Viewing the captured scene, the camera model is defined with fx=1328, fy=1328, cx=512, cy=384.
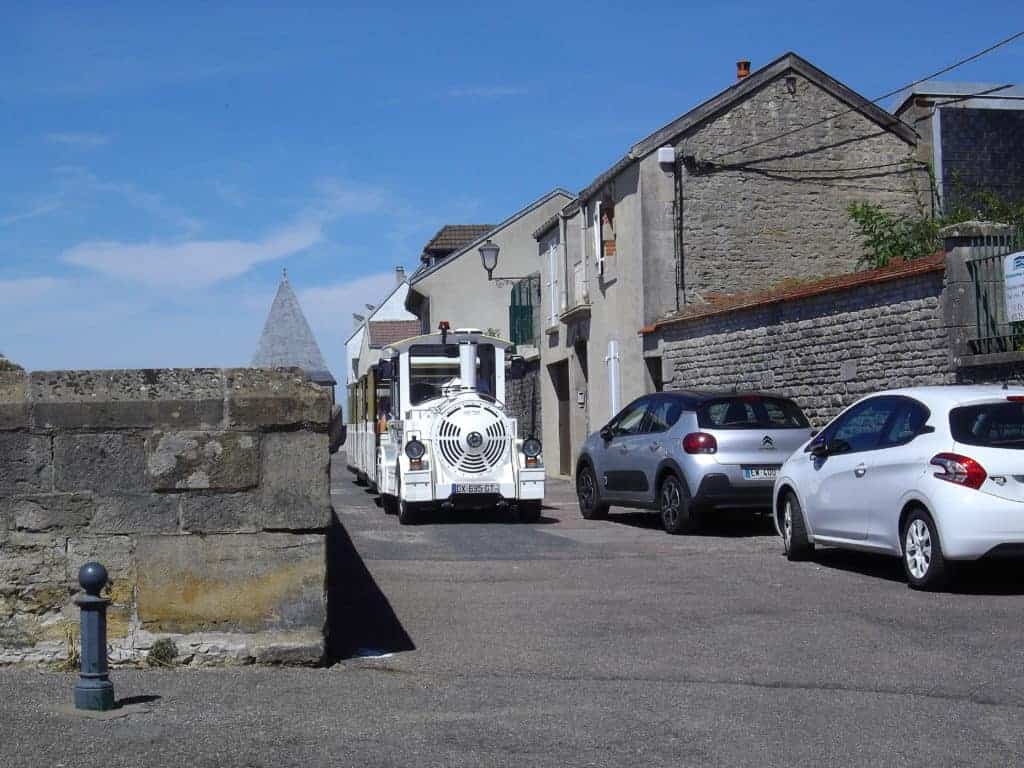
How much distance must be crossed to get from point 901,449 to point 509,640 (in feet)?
12.3

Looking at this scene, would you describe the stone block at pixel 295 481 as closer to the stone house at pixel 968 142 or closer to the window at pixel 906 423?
the window at pixel 906 423

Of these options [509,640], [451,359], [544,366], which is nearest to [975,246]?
[451,359]

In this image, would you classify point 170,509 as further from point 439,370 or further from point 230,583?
point 439,370

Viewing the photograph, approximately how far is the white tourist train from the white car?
19.1 feet

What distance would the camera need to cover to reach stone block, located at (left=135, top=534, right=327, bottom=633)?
261 inches

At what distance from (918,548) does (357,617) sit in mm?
4082

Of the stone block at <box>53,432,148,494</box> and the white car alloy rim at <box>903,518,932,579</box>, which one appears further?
the white car alloy rim at <box>903,518,932,579</box>

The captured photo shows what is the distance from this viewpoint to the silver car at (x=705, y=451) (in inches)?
546

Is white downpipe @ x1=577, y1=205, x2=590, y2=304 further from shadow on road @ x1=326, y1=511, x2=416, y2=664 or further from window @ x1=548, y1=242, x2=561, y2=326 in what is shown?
shadow on road @ x1=326, y1=511, x2=416, y2=664

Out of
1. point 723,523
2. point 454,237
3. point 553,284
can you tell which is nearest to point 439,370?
point 723,523

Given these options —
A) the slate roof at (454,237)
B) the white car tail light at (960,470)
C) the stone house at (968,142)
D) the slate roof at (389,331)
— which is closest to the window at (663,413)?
the white car tail light at (960,470)

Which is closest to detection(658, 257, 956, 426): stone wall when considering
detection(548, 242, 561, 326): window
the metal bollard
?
detection(548, 242, 561, 326): window

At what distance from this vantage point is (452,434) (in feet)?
54.3

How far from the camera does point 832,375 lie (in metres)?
17.7
